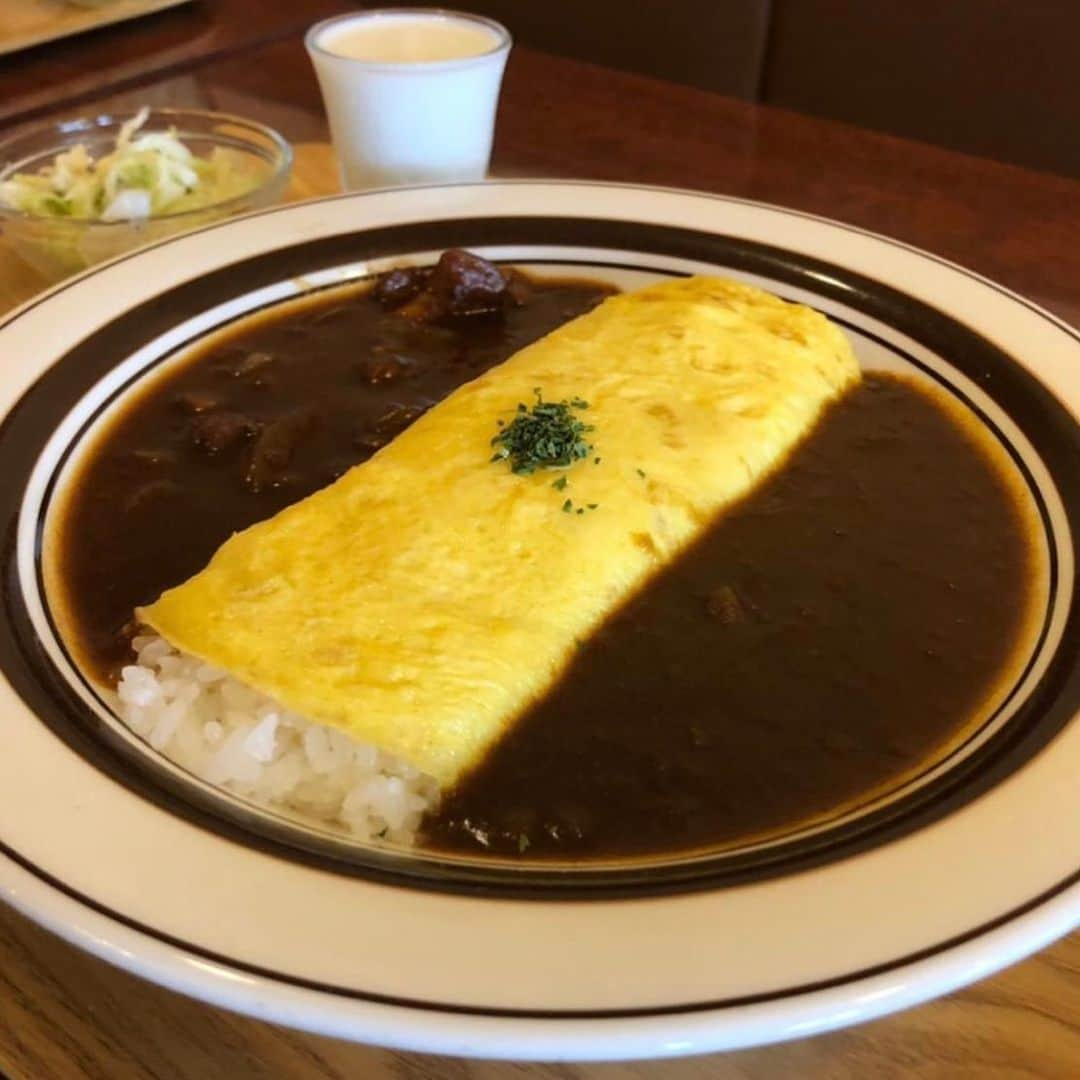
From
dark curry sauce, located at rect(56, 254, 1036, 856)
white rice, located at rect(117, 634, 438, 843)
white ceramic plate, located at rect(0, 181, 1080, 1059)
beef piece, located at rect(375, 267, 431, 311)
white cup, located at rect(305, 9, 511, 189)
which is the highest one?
white cup, located at rect(305, 9, 511, 189)

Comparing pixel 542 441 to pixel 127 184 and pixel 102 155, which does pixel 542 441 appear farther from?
pixel 102 155

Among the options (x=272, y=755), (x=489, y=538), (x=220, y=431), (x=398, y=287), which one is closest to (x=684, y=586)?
(x=489, y=538)

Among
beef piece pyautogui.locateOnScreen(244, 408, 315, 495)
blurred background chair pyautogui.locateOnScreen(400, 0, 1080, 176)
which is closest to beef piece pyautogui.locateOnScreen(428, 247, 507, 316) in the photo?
beef piece pyautogui.locateOnScreen(244, 408, 315, 495)

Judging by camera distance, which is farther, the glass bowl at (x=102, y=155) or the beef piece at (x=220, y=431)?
the glass bowl at (x=102, y=155)

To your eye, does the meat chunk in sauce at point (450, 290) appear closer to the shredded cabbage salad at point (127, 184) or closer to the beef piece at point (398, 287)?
the beef piece at point (398, 287)

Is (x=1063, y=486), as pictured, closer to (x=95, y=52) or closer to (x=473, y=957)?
(x=473, y=957)

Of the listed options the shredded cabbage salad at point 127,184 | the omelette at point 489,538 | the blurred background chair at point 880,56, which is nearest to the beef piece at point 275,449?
the omelette at point 489,538

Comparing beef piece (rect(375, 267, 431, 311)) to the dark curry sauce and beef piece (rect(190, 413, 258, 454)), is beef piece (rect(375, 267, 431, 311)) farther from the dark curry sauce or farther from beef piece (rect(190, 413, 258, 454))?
beef piece (rect(190, 413, 258, 454))
